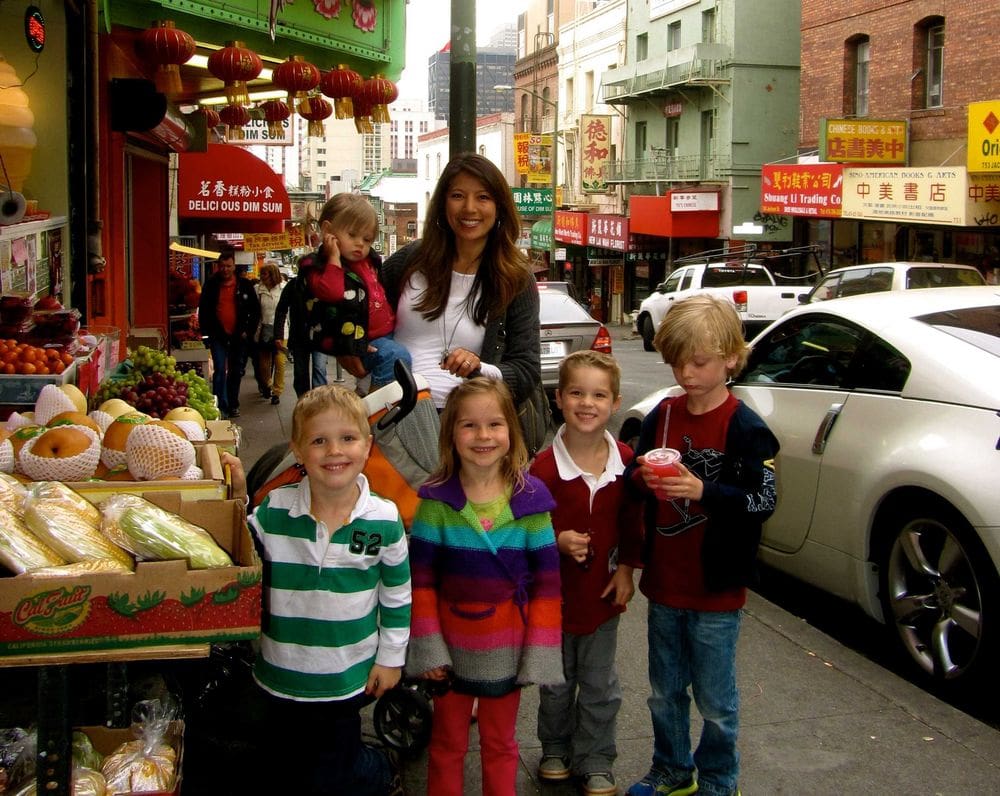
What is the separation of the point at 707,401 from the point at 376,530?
1.18 m

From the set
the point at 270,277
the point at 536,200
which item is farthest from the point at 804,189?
the point at 270,277

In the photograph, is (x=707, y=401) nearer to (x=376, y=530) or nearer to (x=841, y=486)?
(x=376, y=530)

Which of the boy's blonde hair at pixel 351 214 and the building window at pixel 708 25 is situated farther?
the building window at pixel 708 25

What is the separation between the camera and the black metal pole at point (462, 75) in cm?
754

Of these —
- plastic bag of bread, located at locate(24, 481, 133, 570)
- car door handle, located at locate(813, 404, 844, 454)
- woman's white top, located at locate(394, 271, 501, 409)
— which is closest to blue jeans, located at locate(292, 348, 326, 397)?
woman's white top, located at locate(394, 271, 501, 409)

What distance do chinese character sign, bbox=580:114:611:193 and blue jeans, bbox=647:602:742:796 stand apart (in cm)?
4226

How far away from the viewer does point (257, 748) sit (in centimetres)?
371

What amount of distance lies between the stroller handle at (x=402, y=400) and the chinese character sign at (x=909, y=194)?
21.2 m

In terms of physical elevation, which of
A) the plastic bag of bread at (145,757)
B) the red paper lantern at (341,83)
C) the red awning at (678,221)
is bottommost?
the plastic bag of bread at (145,757)

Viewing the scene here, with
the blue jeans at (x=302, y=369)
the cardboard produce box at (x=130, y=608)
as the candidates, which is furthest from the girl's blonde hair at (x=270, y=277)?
the cardboard produce box at (x=130, y=608)

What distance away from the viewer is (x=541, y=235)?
1892 inches

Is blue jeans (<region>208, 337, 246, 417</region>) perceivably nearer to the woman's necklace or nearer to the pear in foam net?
the pear in foam net

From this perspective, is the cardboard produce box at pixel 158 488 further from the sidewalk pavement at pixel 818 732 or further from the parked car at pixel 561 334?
the parked car at pixel 561 334

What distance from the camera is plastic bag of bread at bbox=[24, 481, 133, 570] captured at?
288 cm
